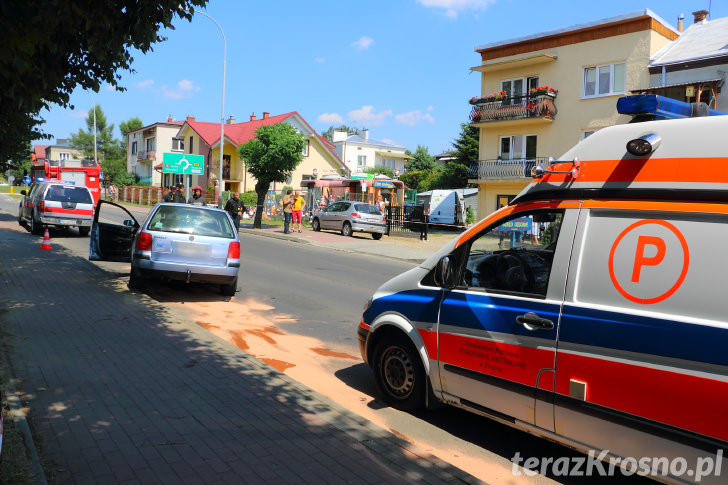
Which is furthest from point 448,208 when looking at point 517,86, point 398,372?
point 398,372

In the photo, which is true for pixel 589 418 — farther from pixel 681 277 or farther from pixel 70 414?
pixel 70 414

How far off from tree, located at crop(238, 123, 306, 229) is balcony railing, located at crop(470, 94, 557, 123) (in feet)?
34.1

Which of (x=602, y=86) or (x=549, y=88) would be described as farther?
(x=549, y=88)

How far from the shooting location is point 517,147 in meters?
32.3

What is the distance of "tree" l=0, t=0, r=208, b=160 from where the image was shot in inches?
121

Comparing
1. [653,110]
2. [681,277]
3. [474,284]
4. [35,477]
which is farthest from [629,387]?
[35,477]

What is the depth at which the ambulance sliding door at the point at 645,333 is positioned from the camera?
306 cm

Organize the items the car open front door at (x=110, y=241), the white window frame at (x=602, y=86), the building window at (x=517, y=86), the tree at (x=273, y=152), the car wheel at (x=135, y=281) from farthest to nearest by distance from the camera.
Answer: the building window at (x=517, y=86), the tree at (x=273, y=152), the white window frame at (x=602, y=86), the car open front door at (x=110, y=241), the car wheel at (x=135, y=281)

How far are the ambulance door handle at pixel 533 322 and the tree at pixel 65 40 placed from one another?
333 cm

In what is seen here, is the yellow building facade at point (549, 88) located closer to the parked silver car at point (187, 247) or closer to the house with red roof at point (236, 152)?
the parked silver car at point (187, 247)

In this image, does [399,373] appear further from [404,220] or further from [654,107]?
[404,220]

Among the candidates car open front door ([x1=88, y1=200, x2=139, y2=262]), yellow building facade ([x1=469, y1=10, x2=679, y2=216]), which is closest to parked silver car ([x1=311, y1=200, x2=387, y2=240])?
yellow building facade ([x1=469, y1=10, x2=679, y2=216])

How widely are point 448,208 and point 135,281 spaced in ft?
100

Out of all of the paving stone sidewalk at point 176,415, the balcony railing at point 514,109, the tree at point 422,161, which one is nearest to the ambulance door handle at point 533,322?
the paving stone sidewalk at point 176,415
